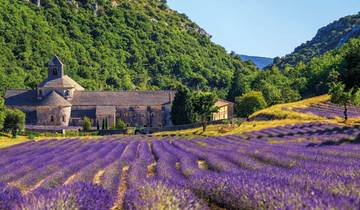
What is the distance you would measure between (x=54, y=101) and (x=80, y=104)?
4845 millimetres

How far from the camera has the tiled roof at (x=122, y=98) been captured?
275ft

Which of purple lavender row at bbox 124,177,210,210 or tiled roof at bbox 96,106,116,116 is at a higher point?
tiled roof at bbox 96,106,116,116

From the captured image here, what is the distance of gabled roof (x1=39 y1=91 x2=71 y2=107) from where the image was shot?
8006cm

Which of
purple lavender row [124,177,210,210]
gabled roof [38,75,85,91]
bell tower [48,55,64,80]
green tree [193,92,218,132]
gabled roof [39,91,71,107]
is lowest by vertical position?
purple lavender row [124,177,210,210]

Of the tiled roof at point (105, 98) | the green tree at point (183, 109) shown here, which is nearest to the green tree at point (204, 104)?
the green tree at point (183, 109)

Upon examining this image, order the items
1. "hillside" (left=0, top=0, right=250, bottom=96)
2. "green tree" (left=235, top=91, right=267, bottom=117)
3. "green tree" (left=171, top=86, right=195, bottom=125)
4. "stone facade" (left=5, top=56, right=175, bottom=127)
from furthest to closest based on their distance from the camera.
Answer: "hillside" (left=0, top=0, right=250, bottom=96)
"stone facade" (left=5, top=56, right=175, bottom=127)
"green tree" (left=235, top=91, right=267, bottom=117)
"green tree" (left=171, top=86, right=195, bottom=125)

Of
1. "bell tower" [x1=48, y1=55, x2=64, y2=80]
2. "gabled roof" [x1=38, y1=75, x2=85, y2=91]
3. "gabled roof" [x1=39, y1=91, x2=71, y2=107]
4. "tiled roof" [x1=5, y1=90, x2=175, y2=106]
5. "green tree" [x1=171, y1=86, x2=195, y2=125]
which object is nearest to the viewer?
"green tree" [x1=171, y1=86, x2=195, y2=125]

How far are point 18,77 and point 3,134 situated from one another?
2220 inches

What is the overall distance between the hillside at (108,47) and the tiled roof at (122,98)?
27.1 meters

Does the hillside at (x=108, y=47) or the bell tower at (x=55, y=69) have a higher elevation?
the hillside at (x=108, y=47)

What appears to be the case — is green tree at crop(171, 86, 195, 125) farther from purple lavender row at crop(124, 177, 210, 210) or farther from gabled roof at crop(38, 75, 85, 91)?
purple lavender row at crop(124, 177, 210, 210)

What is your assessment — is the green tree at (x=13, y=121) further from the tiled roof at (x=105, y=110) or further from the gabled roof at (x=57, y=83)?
the gabled roof at (x=57, y=83)

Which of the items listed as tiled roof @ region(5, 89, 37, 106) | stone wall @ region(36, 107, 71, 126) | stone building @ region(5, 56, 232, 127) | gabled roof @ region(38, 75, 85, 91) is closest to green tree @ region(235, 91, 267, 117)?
stone building @ region(5, 56, 232, 127)

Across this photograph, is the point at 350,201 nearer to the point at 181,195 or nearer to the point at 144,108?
the point at 181,195
